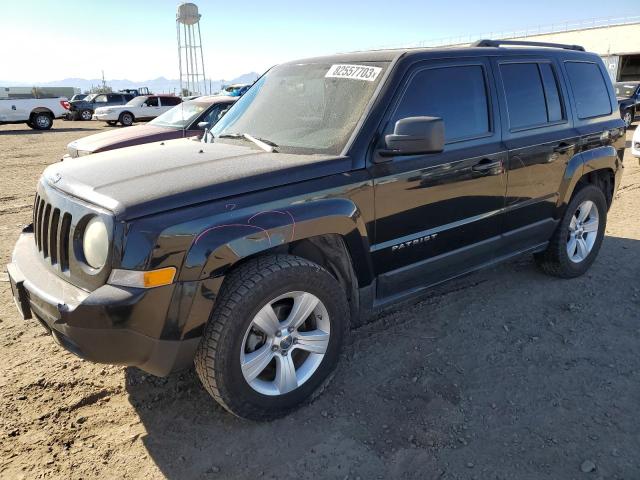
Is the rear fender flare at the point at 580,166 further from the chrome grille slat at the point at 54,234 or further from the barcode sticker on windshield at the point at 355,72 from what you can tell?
the chrome grille slat at the point at 54,234

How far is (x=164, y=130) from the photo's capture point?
8.52m

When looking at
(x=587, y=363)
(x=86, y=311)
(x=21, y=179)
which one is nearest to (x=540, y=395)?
(x=587, y=363)

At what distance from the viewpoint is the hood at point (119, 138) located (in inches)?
312

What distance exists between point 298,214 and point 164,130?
6426 millimetres

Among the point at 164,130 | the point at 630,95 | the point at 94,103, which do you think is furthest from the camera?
the point at 94,103

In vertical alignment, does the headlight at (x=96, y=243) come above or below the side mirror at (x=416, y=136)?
below

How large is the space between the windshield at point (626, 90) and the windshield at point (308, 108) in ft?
62.6

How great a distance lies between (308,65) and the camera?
12.6 ft

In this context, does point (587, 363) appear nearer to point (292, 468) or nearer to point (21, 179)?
point (292, 468)

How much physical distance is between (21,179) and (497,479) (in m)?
11.1

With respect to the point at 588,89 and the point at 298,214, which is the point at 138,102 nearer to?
the point at 588,89

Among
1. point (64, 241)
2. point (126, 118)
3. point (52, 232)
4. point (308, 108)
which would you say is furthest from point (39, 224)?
point (126, 118)

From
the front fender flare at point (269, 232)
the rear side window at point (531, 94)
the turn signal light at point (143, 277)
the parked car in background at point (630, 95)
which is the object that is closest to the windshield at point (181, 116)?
the rear side window at point (531, 94)

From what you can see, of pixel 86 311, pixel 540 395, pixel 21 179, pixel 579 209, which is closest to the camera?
pixel 86 311
